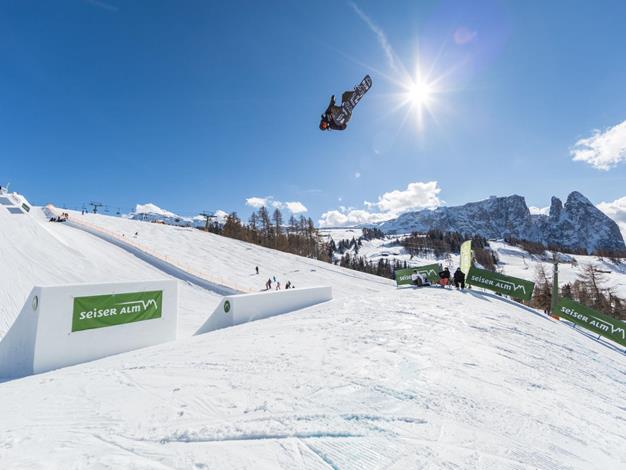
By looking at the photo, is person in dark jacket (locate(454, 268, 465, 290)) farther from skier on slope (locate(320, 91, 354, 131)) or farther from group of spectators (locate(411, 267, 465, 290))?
skier on slope (locate(320, 91, 354, 131))

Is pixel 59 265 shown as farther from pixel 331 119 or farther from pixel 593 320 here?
pixel 593 320

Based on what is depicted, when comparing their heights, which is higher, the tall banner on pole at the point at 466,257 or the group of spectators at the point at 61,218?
the group of spectators at the point at 61,218

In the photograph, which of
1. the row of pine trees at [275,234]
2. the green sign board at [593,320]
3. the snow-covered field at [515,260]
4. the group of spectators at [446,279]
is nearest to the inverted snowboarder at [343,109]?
the group of spectators at [446,279]

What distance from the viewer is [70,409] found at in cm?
396

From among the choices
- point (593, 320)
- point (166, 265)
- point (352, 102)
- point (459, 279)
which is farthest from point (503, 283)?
point (166, 265)

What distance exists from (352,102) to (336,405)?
461 inches

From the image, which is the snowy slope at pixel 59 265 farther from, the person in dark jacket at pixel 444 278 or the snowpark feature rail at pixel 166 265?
the person in dark jacket at pixel 444 278

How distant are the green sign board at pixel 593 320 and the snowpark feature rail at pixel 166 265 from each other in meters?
22.2

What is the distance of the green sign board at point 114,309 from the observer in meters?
8.38

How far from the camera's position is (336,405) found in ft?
12.0

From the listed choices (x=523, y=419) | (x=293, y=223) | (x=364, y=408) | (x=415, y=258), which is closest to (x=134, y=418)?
(x=364, y=408)

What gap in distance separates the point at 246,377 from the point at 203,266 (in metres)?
29.2

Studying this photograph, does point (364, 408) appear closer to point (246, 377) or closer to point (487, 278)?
point (246, 377)

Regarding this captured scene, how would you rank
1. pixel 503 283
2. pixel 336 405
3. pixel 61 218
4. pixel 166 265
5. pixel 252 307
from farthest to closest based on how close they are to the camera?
pixel 61 218 < pixel 166 265 < pixel 503 283 < pixel 252 307 < pixel 336 405
